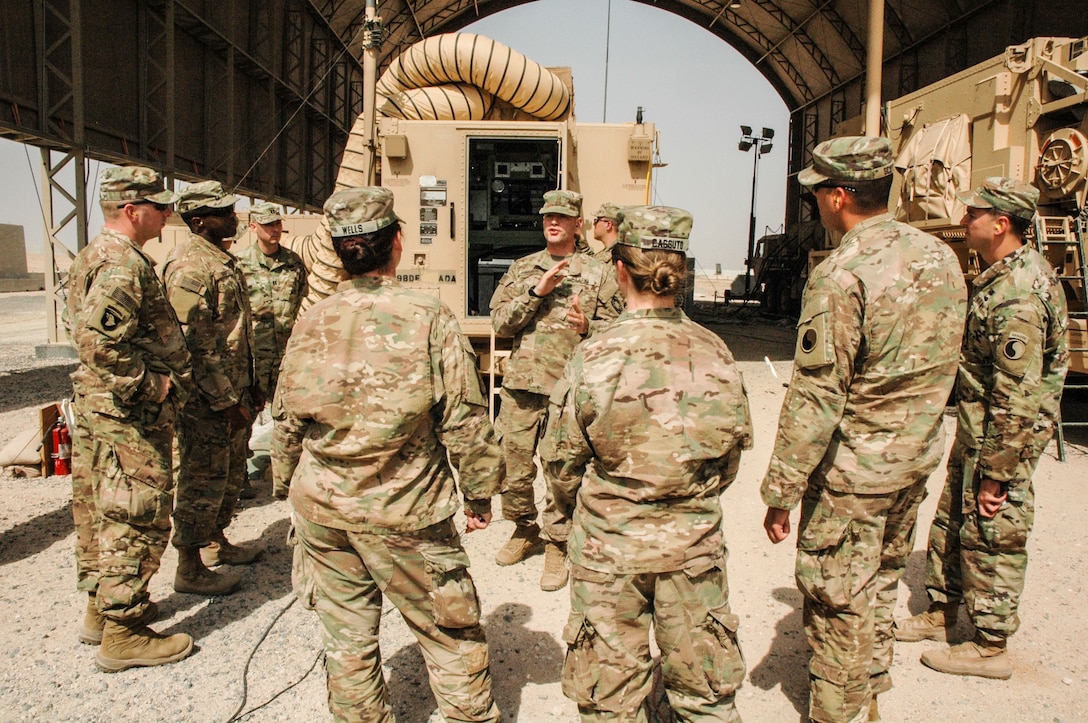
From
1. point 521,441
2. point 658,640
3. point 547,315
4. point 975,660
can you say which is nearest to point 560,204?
point 547,315

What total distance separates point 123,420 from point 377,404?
1.50 m

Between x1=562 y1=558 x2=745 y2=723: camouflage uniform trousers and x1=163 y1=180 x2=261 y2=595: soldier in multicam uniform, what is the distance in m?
2.32

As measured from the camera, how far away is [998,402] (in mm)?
2756

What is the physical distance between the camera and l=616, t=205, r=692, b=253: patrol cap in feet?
6.35

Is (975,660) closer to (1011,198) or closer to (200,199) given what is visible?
(1011,198)

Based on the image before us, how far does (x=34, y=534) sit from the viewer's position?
4270mm

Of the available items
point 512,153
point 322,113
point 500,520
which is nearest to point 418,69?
point 512,153

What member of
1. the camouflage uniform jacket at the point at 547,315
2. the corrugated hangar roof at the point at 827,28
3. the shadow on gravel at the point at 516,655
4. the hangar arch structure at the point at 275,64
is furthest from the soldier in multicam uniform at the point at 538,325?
the corrugated hangar roof at the point at 827,28

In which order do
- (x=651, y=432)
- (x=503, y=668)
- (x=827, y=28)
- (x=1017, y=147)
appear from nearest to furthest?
1. (x=651, y=432)
2. (x=503, y=668)
3. (x=1017, y=147)
4. (x=827, y=28)

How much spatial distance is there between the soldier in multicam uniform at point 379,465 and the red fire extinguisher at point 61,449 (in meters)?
4.02

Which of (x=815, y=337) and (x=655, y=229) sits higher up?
(x=655, y=229)

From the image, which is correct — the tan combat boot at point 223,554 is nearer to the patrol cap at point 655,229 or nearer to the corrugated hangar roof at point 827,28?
the patrol cap at point 655,229

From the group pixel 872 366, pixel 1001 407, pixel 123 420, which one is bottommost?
pixel 123 420

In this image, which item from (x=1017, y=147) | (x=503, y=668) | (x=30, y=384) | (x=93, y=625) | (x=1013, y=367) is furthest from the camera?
(x=30, y=384)
